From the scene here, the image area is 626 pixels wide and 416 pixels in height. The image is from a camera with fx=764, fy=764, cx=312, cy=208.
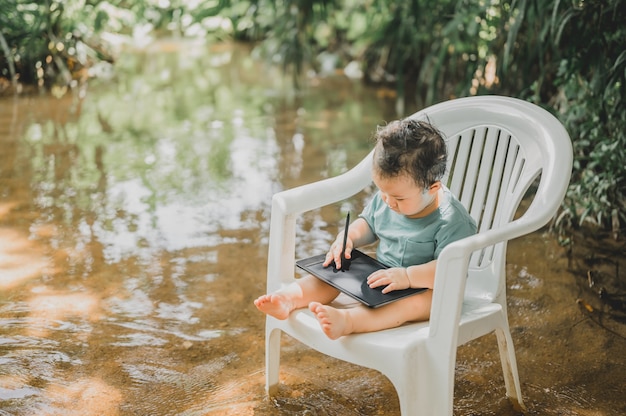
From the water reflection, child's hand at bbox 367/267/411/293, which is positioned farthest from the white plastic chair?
the water reflection

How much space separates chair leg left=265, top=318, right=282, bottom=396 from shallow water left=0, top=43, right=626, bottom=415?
4 centimetres

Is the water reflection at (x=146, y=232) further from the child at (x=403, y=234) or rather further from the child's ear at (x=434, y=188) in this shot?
the child's ear at (x=434, y=188)

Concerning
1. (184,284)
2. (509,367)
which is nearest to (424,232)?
(509,367)

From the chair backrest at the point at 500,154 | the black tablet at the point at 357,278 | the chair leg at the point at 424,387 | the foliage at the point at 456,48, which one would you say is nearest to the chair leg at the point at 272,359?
the black tablet at the point at 357,278

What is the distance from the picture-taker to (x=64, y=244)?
3.29 metres

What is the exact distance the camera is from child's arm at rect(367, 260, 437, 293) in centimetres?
187

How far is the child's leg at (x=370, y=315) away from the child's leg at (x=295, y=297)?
0.11 metres

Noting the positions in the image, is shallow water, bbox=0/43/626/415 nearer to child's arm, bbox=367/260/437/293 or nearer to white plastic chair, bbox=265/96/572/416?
white plastic chair, bbox=265/96/572/416

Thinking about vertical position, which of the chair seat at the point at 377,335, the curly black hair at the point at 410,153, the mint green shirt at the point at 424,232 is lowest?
the chair seat at the point at 377,335

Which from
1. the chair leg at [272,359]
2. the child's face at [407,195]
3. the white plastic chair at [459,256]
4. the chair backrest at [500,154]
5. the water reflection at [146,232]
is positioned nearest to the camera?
the white plastic chair at [459,256]

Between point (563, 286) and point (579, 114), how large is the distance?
2.64 ft

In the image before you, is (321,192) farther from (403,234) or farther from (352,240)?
(403,234)

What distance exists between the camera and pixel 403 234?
1.99 m

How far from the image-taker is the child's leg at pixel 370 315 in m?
1.80
